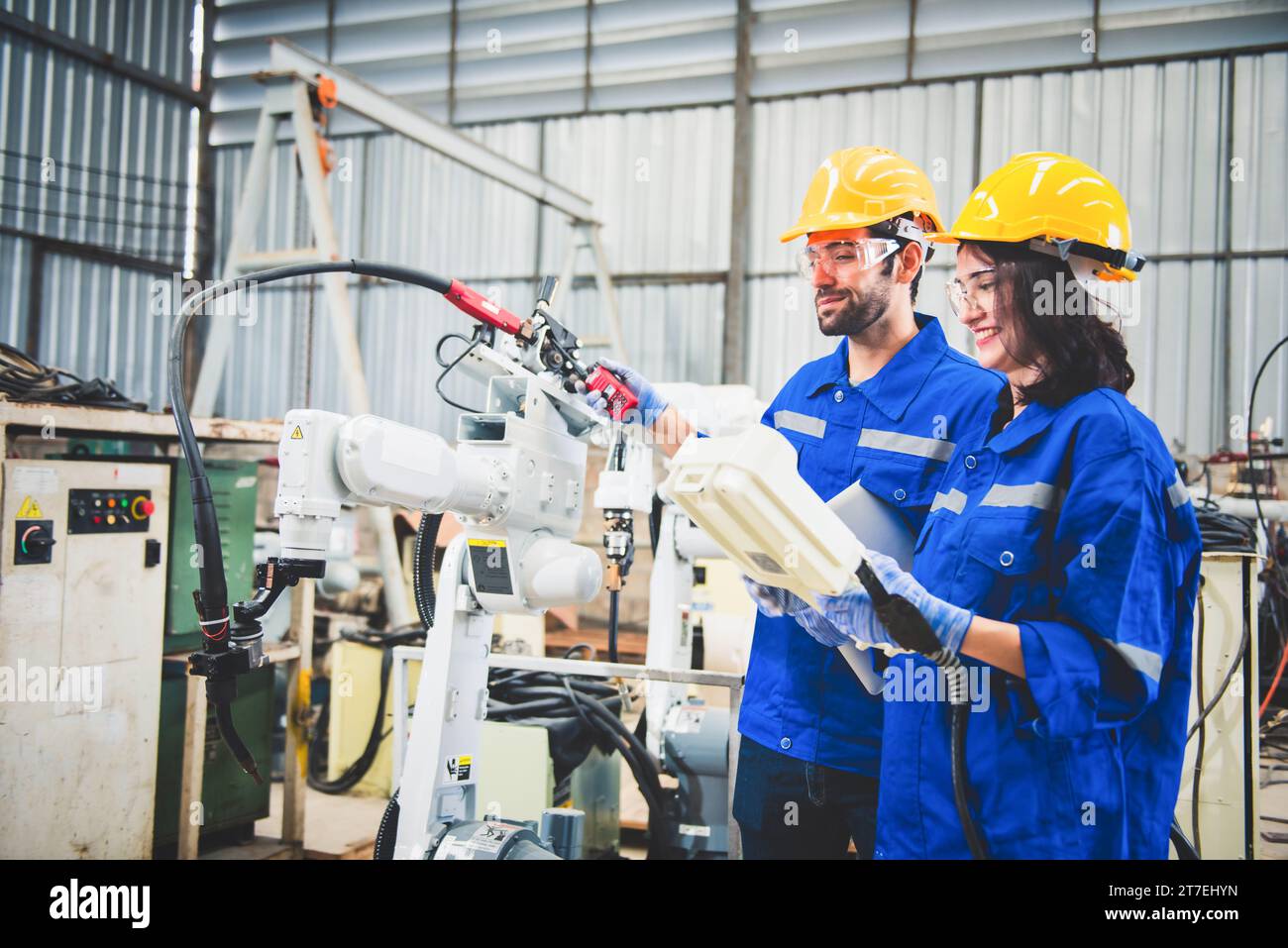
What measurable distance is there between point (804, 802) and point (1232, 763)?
1.65m

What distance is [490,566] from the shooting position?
181 centimetres

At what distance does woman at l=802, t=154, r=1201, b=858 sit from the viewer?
114 centimetres

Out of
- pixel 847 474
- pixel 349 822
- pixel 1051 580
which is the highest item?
pixel 847 474

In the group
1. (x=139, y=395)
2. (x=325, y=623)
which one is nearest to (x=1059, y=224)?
(x=325, y=623)

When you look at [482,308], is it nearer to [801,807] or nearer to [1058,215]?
[1058,215]

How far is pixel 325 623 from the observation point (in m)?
4.68

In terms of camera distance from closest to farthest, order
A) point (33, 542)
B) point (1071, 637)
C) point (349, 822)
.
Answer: point (1071, 637)
point (33, 542)
point (349, 822)

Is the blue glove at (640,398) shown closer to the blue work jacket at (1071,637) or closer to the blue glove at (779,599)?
the blue glove at (779,599)

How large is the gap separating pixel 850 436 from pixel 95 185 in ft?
26.3

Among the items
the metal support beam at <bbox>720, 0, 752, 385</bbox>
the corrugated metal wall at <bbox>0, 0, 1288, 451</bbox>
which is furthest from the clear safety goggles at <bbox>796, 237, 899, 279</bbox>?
the metal support beam at <bbox>720, 0, 752, 385</bbox>

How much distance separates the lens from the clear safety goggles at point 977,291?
133cm

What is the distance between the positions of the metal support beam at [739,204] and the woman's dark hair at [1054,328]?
5.44m

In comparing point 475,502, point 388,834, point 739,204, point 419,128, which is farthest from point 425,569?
point 739,204

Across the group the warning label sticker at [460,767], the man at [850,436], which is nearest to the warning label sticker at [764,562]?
the man at [850,436]
